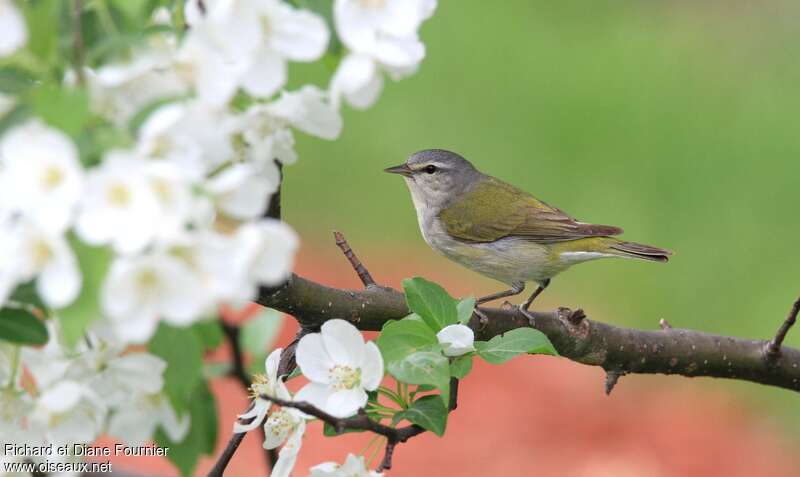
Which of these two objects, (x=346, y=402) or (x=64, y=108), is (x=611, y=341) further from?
(x=64, y=108)

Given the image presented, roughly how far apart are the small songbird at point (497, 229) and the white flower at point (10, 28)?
3.64 metres

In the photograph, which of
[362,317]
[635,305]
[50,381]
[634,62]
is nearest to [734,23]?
[634,62]

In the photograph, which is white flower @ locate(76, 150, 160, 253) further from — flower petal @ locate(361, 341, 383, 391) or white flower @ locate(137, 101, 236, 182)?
flower petal @ locate(361, 341, 383, 391)

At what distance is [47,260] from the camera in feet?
4.61

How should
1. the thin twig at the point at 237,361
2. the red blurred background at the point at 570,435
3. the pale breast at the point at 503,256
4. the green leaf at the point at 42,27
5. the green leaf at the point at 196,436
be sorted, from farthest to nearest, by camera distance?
the red blurred background at the point at 570,435
the pale breast at the point at 503,256
the thin twig at the point at 237,361
the green leaf at the point at 196,436
the green leaf at the point at 42,27

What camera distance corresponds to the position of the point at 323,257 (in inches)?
425

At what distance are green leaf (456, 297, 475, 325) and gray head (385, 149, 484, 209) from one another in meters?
3.22

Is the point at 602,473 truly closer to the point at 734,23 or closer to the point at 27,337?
the point at 27,337

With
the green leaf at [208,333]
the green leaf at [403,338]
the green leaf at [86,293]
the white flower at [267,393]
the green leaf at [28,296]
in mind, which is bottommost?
the white flower at [267,393]

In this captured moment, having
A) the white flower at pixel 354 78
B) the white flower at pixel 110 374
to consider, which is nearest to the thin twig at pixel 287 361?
the white flower at pixel 110 374

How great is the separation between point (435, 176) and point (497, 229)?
1.61 ft

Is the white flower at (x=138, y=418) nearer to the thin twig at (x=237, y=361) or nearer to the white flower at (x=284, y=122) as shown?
the white flower at (x=284, y=122)

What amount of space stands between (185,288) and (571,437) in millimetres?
7047

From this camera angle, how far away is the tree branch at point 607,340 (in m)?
2.65
